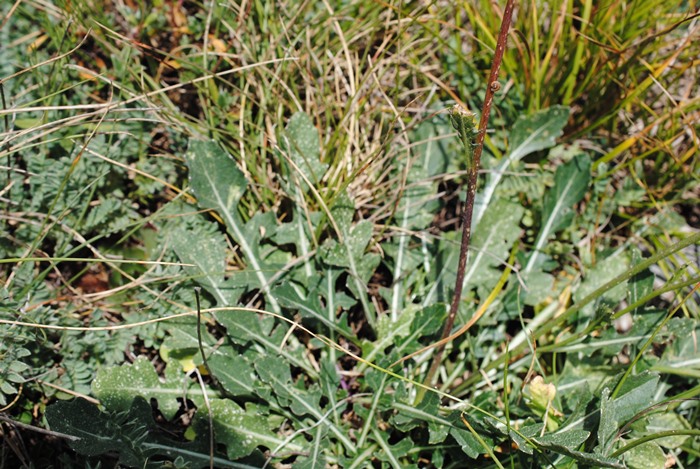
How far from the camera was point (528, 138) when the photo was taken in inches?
104

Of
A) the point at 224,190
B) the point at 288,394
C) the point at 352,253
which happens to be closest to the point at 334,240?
the point at 352,253

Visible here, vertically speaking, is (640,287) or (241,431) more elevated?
(640,287)

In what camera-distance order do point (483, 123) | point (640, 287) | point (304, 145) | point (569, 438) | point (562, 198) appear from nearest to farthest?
point (483, 123) → point (569, 438) → point (640, 287) → point (304, 145) → point (562, 198)

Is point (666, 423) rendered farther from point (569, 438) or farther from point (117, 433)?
point (117, 433)

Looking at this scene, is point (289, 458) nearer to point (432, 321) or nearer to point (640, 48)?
point (432, 321)

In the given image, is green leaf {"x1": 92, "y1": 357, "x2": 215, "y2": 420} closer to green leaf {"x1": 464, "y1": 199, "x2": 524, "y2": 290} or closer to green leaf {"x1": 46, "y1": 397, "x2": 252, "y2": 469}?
green leaf {"x1": 46, "y1": 397, "x2": 252, "y2": 469}

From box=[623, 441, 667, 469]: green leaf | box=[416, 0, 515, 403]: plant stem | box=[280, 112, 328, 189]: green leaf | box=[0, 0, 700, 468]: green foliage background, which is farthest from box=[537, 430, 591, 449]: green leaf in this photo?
box=[280, 112, 328, 189]: green leaf

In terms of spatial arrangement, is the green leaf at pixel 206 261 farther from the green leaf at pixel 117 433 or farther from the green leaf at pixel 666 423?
the green leaf at pixel 666 423

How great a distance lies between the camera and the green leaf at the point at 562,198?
2.53 metres

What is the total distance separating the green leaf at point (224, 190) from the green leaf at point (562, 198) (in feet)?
3.38

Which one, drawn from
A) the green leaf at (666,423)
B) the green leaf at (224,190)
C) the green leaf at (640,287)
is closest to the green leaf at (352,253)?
the green leaf at (224,190)

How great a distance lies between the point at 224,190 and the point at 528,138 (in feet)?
4.11

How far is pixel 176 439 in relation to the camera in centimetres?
216

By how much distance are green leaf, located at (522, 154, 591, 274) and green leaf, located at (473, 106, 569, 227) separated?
15 centimetres
